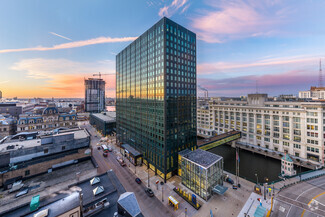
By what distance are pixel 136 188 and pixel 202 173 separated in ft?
74.8

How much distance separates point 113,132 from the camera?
102m

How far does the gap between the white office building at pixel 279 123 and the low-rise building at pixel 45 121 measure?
124588 mm

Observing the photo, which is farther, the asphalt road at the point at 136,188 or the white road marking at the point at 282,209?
the asphalt road at the point at 136,188

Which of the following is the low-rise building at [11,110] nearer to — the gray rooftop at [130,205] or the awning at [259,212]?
the gray rooftop at [130,205]

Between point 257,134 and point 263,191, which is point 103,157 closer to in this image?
point 263,191

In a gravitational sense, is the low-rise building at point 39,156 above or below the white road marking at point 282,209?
above

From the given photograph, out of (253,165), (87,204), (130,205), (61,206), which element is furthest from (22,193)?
(253,165)

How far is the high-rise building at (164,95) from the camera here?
153ft

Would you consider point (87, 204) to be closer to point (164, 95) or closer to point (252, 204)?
point (164, 95)

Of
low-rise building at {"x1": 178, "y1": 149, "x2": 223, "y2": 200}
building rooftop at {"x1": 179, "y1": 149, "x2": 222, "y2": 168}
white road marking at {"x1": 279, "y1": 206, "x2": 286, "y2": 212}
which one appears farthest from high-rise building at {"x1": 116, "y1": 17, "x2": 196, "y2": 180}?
white road marking at {"x1": 279, "y1": 206, "x2": 286, "y2": 212}

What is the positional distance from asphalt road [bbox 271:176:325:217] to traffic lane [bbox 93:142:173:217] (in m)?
29.4

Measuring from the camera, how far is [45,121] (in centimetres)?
9488

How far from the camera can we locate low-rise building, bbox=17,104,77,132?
85.7 meters

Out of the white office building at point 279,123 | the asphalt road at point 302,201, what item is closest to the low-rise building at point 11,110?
the white office building at point 279,123
